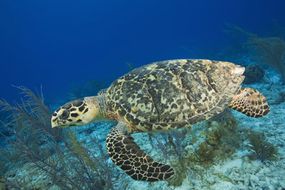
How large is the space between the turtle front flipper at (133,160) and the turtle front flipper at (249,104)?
5.55 ft

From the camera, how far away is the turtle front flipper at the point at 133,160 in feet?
10.6

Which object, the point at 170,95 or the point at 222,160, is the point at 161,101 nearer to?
the point at 170,95

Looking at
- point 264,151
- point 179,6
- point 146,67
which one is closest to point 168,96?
point 146,67

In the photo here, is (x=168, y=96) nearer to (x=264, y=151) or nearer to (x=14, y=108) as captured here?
(x=264, y=151)

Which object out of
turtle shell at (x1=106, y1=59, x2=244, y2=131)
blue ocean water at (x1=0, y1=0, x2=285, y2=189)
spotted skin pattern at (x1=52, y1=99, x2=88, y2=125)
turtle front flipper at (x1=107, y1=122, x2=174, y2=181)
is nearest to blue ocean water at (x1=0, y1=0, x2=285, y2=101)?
blue ocean water at (x1=0, y1=0, x2=285, y2=189)

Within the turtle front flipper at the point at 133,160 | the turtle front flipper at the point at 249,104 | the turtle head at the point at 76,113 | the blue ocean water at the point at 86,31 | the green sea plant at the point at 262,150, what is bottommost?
the green sea plant at the point at 262,150

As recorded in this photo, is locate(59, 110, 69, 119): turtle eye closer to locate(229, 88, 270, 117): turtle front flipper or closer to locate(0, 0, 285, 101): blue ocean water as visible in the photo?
locate(229, 88, 270, 117): turtle front flipper

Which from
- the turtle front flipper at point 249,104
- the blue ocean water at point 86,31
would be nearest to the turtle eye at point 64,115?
the turtle front flipper at point 249,104

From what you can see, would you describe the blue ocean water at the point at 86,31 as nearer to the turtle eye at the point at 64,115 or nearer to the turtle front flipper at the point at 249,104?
the turtle eye at the point at 64,115

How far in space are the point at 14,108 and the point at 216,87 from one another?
418 cm

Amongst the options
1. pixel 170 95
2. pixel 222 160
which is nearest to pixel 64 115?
pixel 170 95

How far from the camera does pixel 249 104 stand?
428cm

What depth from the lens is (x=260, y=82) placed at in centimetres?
996

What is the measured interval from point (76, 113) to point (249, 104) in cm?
271
